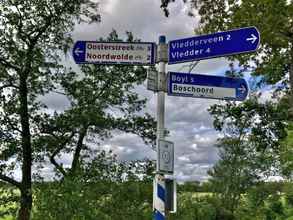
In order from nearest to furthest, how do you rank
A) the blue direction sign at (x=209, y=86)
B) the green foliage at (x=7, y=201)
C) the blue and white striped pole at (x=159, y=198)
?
the blue and white striped pole at (x=159, y=198) < the blue direction sign at (x=209, y=86) < the green foliage at (x=7, y=201)

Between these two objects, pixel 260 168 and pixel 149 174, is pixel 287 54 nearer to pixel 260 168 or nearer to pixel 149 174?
pixel 149 174

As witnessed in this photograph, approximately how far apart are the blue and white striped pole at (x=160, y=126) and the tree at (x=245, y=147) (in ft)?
38.4

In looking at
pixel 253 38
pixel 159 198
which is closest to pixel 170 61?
pixel 253 38

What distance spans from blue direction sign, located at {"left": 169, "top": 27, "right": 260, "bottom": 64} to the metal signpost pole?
0.38 ft

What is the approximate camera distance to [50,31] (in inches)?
766

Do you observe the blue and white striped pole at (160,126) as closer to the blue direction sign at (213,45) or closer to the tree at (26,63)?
the blue direction sign at (213,45)

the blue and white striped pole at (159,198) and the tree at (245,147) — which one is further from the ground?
the tree at (245,147)

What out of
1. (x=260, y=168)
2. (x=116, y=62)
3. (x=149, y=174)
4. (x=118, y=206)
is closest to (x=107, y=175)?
(x=118, y=206)

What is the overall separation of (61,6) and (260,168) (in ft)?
83.0

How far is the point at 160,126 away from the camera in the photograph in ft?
20.4

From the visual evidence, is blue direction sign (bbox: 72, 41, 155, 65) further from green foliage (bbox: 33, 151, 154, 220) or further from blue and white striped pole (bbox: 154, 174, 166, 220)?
green foliage (bbox: 33, 151, 154, 220)

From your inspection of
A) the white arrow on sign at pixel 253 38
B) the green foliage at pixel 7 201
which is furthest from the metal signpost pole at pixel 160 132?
the green foliage at pixel 7 201

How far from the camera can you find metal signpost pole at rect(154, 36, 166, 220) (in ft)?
19.9

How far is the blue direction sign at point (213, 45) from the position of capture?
6.18m
